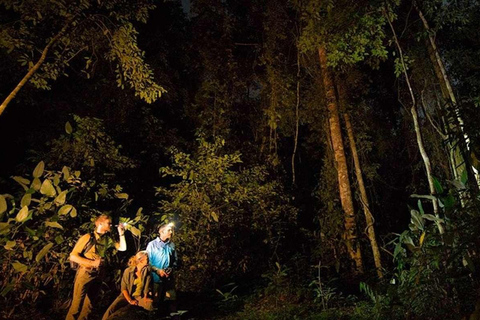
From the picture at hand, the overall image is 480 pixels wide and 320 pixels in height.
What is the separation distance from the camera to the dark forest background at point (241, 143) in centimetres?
432

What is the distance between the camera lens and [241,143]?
1073 cm

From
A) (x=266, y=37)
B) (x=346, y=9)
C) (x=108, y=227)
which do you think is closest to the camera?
(x=108, y=227)

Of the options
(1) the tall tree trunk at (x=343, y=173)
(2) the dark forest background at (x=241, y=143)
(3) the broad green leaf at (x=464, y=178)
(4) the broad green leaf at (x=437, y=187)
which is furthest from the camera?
(1) the tall tree trunk at (x=343, y=173)

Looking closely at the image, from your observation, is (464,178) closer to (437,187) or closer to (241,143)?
(437,187)

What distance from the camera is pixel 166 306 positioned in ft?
17.5

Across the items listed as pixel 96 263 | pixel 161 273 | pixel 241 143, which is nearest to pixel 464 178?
pixel 161 273

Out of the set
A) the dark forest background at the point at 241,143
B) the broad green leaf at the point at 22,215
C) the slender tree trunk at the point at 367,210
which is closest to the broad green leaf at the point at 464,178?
the dark forest background at the point at 241,143

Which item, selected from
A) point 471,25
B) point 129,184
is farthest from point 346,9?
point 129,184

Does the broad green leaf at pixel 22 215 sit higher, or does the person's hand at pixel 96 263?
the broad green leaf at pixel 22 215

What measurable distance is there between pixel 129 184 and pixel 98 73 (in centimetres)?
314

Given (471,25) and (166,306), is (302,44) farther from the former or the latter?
(166,306)

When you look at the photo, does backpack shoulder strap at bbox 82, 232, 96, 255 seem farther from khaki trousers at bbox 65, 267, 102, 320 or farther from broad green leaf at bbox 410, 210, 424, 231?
broad green leaf at bbox 410, 210, 424, 231

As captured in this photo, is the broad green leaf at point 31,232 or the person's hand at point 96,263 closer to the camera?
the broad green leaf at point 31,232

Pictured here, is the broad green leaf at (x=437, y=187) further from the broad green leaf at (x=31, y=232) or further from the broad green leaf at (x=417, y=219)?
the broad green leaf at (x=31, y=232)
